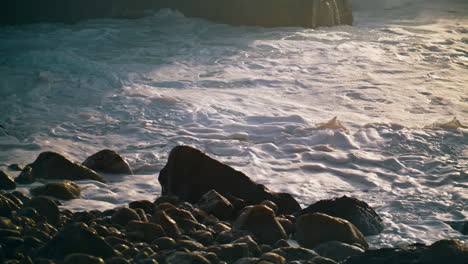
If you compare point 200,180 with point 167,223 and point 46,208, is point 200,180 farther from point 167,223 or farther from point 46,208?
point 46,208

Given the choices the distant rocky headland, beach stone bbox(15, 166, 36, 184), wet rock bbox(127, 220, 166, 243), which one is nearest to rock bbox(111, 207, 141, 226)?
wet rock bbox(127, 220, 166, 243)

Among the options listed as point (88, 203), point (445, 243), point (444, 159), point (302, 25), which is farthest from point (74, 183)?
point (302, 25)

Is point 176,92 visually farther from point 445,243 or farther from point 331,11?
point 331,11

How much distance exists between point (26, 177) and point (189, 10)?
333 inches

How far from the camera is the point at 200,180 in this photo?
3330mm

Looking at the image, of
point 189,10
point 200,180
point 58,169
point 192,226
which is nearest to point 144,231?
point 192,226

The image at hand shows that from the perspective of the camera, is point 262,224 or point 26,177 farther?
point 26,177

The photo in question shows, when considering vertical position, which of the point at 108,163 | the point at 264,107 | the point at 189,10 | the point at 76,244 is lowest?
the point at 264,107

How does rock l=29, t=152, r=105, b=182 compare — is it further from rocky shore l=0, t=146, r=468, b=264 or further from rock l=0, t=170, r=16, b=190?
rock l=0, t=170, r=16, b=190

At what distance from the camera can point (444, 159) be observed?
4.43m

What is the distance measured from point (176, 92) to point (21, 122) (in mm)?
1806

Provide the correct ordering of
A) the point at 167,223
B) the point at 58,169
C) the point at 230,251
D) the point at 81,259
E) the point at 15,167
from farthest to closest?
the point at 15,167, the point at 58,169, the point at 167,223, the point at 230,251, the point at 81,259

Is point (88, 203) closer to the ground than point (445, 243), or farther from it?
closer to the ground

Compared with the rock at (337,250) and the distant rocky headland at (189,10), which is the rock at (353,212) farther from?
the distant rocky headland at (189,10)
